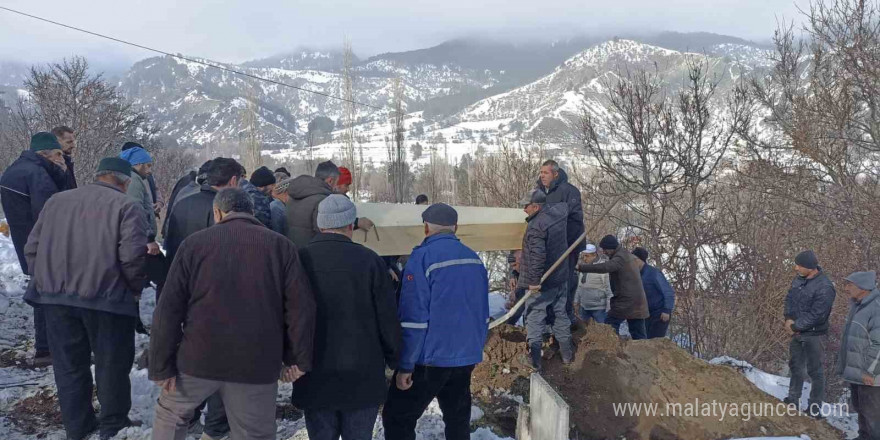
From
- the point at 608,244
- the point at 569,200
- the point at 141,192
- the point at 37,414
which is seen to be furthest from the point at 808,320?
the point at 37,414

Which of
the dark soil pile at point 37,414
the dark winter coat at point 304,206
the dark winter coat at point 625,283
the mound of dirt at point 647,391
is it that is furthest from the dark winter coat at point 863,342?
the dark soil pile at point 37,414

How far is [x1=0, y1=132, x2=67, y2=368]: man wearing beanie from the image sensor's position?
448 centimetres

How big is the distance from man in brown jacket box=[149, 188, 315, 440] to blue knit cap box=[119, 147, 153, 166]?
8.76 feet

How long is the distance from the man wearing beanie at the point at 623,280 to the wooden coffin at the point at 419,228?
1409mm

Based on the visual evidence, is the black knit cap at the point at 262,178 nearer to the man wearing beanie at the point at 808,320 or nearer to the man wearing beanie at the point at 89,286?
the man wearing beanie at the point at 89,286

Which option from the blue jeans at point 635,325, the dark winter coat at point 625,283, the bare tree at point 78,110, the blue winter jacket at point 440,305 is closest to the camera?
the blue winter jacket at point 440,305

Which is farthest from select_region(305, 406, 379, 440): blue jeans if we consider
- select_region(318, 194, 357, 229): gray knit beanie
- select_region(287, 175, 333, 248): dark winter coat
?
select_region(287, 175, 333, 248): dark winter coat

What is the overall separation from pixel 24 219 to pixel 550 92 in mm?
201139

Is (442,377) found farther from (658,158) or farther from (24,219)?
(658,158)

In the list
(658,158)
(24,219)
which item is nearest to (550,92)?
(658,158)

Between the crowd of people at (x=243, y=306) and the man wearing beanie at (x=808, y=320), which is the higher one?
the crowd of people at (x=243, y=306)

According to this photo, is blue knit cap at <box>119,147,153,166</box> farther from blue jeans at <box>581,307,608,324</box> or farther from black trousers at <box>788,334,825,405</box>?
black trousers at <box>788,334,825,405</box>

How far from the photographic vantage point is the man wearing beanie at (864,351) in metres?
4.94

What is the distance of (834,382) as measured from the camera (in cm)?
978
